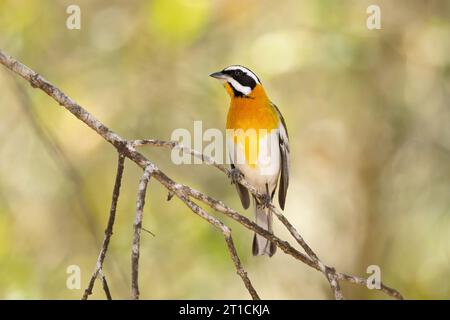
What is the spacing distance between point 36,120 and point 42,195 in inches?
57.7

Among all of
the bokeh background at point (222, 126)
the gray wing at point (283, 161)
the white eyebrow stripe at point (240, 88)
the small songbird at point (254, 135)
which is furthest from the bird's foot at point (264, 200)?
the bokeh background at point (222, 126)

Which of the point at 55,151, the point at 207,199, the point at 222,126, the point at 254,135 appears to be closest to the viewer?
the point at 207,199

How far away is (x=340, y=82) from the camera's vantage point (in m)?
7.73

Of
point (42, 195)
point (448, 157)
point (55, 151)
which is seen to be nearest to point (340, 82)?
point (448, 157)

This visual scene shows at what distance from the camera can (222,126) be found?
23.6ft

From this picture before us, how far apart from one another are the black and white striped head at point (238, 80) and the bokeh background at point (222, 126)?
88cm

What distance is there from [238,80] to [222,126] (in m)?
1.63

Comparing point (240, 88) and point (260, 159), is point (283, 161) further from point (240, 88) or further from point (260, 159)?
point (240, 88)

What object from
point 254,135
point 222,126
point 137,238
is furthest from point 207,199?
point 222,126

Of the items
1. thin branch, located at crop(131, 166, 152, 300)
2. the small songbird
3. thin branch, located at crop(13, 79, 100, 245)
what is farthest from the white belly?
thin branch, located at crop(131, 166, 152, 300)

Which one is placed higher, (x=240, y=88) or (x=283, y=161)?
(x=240, y=88)

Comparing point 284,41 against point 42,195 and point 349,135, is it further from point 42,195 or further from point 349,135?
point 42,195

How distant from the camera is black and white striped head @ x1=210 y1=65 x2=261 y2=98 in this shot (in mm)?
5547

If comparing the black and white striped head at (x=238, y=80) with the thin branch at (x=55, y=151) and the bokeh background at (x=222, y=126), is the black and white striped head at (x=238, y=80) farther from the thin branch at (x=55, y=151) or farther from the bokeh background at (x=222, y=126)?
the thin branch at (x=55, y=151)
